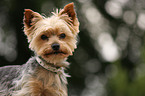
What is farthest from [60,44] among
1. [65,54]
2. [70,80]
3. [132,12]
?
[132,12]

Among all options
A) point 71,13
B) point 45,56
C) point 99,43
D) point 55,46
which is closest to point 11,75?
point 45,56

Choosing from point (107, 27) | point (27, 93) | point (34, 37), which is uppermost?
point (34, 37)

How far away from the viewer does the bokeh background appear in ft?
60.7

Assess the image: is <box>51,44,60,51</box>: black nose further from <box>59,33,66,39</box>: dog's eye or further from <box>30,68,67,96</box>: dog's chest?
<box>30,68,67,96</box>: dog's chest

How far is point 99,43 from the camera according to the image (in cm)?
2386

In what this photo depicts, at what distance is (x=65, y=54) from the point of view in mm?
6648

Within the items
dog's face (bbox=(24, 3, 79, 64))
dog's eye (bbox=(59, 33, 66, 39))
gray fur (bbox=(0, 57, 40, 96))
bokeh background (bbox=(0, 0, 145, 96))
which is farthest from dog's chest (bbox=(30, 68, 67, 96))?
bokeh background (bbox=(0, 0, 145, 96))

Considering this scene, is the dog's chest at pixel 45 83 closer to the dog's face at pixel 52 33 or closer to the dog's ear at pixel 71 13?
the dog's face at pixel 52 33

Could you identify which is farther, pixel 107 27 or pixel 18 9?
pixel 107 27

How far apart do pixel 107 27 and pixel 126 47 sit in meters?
2.84

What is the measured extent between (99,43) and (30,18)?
57.2 feet

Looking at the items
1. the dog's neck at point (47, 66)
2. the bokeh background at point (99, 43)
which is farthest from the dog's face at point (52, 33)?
the bokeh background at point (99, 43)

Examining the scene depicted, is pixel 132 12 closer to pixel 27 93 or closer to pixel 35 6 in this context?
pixel 35 6

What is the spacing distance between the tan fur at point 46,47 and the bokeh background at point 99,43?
10051 mm
